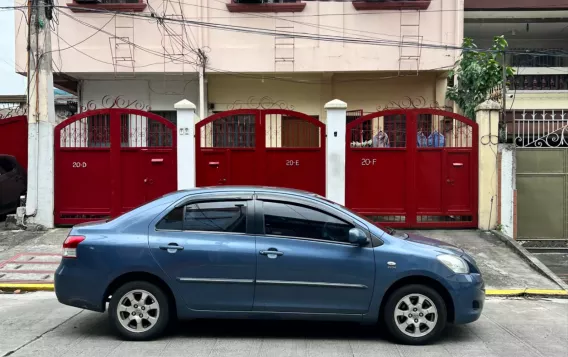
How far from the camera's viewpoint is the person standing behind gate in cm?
1091

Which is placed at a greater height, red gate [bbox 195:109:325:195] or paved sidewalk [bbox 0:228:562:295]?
red gate [bbox 195:109:325:195]

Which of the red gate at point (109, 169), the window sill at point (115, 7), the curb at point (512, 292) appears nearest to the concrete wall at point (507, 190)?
the curb at point (512, 292)

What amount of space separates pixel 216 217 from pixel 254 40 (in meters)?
9.72

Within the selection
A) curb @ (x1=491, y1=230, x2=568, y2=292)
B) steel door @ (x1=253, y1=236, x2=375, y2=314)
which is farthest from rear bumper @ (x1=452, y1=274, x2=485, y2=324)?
curb @ (x1=491, y1=230, x2=568, y2=292)

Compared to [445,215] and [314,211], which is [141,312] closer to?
[314,211]

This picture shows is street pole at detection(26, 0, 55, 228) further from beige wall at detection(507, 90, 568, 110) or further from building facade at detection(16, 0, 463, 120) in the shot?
beige wall at detection(507, 90, 568, 110)

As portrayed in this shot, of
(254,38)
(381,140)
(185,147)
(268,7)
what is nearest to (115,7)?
(254,38)

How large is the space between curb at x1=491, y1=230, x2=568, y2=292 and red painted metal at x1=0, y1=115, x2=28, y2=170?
36.2 feet

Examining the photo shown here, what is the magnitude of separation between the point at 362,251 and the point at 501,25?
14652 millimetres

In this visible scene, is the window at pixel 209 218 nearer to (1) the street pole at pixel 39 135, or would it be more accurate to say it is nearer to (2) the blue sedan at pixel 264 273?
(2) the blue sedan at pixel 264 273

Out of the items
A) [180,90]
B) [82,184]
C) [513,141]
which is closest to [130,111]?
[82,184]

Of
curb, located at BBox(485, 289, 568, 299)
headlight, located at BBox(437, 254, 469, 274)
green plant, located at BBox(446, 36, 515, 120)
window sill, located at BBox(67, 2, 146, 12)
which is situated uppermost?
window sill, located at BBox(67, 2, 146, 12)

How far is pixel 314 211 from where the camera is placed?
5324 mm

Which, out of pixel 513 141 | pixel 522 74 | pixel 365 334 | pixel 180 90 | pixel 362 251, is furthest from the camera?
pixel 522 74
